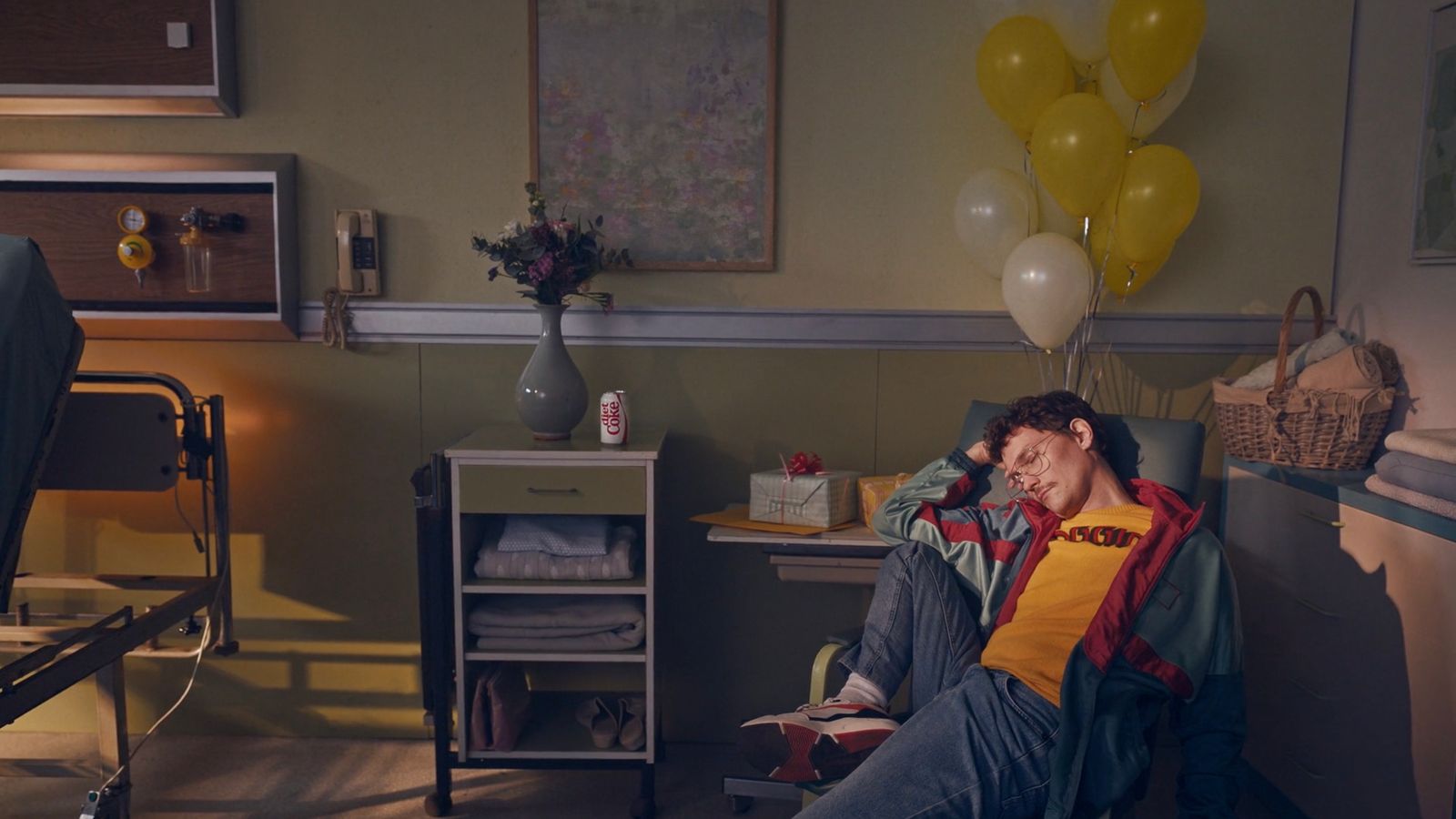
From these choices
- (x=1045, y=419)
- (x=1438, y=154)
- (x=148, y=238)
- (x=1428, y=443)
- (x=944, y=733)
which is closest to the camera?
(x=944, y=733)

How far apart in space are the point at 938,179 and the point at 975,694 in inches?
55.1

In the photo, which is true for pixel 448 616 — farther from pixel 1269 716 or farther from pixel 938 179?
pixel 1269 716

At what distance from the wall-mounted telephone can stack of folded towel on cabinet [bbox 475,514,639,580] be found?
778 millimetres

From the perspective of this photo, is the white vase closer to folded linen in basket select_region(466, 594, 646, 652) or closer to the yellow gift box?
folded linen in basket select_region(466, 594, 646, 652)

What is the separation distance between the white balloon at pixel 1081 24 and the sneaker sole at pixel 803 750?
159 cm

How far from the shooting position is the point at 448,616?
2.41 metres

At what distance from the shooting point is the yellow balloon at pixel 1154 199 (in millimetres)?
2291

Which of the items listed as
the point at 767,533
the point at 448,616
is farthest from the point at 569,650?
the point at 767,533

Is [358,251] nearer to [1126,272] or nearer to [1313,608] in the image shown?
[1126,272]

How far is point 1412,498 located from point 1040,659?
791 mm

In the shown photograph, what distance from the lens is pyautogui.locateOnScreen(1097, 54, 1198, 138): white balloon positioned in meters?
2.35

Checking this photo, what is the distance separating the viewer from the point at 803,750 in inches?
71.6

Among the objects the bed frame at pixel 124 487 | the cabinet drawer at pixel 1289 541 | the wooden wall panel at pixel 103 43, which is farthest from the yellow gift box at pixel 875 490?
the wooden wall panel at pixel 103 43

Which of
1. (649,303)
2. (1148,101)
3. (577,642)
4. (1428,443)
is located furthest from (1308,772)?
(649,303)
